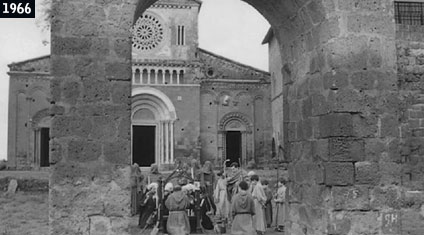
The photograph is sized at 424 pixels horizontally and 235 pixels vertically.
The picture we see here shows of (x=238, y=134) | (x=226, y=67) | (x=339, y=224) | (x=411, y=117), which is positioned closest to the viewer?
(x=339, y=224)

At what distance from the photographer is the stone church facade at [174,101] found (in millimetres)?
32750

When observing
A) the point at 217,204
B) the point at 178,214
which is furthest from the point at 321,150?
the point at 217,204

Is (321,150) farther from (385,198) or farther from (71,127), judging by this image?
(71,127)

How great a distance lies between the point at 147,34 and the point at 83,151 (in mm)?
28141

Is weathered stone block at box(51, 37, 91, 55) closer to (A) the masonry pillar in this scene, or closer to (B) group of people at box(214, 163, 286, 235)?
(A) the masonry pillar

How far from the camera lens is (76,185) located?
6.32 m

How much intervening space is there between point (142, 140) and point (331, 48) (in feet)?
95.8

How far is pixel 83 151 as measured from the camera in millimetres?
6371

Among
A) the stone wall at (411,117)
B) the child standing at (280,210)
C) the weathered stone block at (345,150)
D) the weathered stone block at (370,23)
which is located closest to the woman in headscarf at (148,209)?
the child standing at (280,210)

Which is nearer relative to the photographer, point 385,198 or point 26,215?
point 385,198

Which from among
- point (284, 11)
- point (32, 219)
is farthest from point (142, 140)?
point (284, 11)

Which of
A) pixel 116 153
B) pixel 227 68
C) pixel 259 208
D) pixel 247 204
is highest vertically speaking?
pixel 227 68

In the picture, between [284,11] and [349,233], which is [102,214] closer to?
[349,233]

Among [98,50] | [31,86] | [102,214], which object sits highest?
[31,86]
